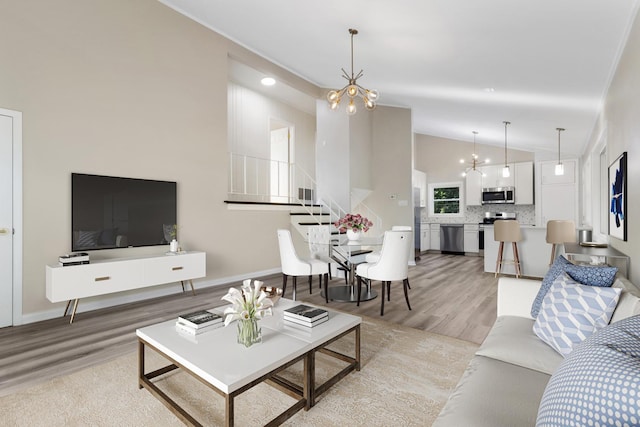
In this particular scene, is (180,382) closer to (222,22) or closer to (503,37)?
(503,37)

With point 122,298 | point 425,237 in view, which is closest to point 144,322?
point 122,298

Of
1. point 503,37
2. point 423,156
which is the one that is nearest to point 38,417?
point 503,37

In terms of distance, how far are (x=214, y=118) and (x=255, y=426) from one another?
165 inches

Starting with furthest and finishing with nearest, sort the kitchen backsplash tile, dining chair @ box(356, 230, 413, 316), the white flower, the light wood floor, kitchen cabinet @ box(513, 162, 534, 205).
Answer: the kitchen backsplash tile, kitchen cabinet @ box(513, 162, 534, 205), dining chair @ box(356, 230, 413, 316), the light wood floor, the white flower

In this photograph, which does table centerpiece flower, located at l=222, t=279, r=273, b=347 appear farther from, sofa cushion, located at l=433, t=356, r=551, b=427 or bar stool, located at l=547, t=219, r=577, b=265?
bar stool, located at l=547, t=219, r=577, b=265

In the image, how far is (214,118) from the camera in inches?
190

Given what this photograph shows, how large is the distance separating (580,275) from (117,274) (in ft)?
12.9

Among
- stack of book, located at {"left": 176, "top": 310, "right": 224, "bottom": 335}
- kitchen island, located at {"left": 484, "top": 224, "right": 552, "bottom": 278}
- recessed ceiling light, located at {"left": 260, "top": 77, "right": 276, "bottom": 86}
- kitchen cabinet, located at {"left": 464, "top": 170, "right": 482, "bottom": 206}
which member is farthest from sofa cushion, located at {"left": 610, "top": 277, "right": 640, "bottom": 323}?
kitchen cabinet, located at {"left": 464, "top": 170, "right": 482, "bottom": 206}

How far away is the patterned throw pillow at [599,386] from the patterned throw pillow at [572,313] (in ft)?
2.01

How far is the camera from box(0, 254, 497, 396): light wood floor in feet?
7.82

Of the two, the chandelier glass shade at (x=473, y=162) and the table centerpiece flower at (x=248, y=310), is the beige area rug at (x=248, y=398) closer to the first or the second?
the table centerpiece flower at (x=248, y=310)

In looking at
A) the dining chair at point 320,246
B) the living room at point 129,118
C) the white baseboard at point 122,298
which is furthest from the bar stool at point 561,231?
the white baseboard at point 122,298

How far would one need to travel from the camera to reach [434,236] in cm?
920

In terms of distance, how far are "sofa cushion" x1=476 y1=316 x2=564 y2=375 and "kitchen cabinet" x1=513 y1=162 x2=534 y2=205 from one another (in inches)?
283
